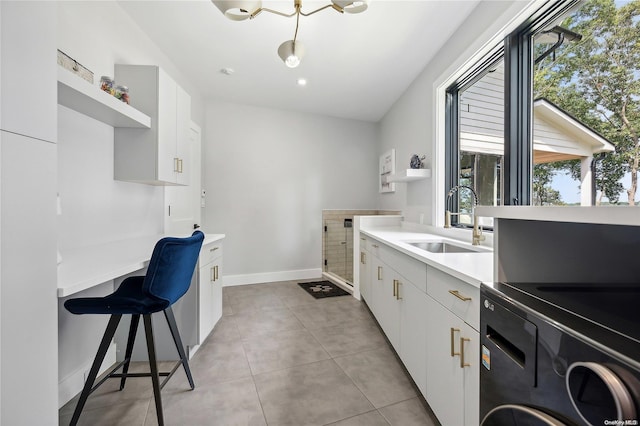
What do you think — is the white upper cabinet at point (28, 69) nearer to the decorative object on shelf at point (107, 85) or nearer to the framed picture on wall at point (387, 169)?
the decorative object on shelf at point (107, 85)

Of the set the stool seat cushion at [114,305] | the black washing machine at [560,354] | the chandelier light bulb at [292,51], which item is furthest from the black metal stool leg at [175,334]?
the chandelier light bulb at [292,51]

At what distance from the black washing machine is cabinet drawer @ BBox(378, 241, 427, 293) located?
71 cm

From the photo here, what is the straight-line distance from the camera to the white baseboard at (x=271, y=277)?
4.11 meters

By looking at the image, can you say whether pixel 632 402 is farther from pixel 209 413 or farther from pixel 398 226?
pixel 398 226

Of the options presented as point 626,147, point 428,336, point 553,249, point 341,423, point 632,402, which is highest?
point 626,147

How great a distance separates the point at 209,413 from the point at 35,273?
1.16 metres

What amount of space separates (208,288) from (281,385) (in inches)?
38.8

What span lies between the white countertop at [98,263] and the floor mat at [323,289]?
2204 millimetres

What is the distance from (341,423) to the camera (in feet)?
4.91

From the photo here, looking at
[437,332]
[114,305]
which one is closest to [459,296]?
[437,332]

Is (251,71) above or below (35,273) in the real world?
above

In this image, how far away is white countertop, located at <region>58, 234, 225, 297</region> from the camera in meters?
1.16

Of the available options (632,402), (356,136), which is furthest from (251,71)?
(632,402)

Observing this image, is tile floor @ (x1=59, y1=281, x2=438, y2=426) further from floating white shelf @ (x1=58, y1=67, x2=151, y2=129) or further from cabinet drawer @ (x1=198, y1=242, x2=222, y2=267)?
floating white shelf @ (x1=58, y1=67, x2=151, y2=129)
